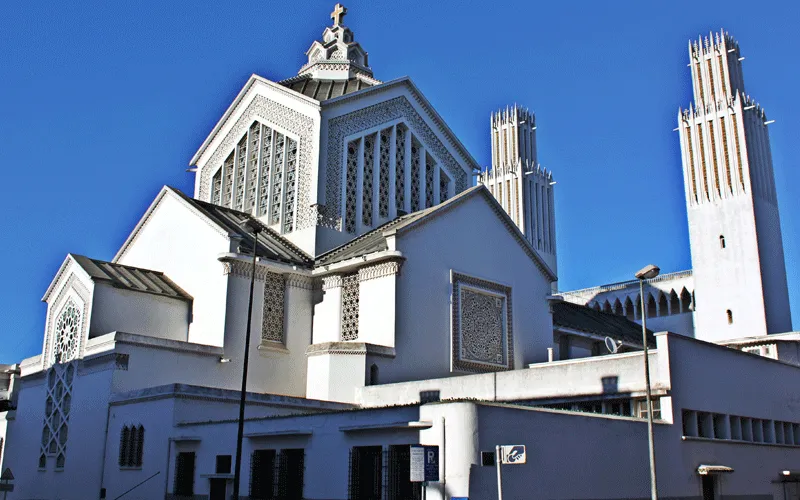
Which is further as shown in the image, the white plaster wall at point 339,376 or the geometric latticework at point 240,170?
the geometric latticework at point 240,170

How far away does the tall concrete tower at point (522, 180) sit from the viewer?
7262 centimetres

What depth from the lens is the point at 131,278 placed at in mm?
27641

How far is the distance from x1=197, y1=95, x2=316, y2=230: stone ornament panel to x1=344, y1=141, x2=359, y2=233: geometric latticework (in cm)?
169

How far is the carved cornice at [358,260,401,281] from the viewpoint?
25.5m

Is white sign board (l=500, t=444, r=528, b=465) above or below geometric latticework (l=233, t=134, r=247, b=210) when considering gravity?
below

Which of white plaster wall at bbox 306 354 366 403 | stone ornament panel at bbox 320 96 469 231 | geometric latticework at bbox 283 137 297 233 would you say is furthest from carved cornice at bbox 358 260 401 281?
geometric latticework at bbox 283 137 297 233

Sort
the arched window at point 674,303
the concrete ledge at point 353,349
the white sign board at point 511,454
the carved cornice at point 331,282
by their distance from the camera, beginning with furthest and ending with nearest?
the arched window at point 674,303 → the carved cornice at point 331,282 → the concrete ledge at point 353,349 → the white sign board at point 511,454

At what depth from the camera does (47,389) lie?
27.1 m

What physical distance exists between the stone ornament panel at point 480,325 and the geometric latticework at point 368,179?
19.5 ft

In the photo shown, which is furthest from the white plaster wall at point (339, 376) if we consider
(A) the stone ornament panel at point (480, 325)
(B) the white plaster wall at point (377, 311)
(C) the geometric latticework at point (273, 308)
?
(A) the stone ornament panel at point (480, 325)

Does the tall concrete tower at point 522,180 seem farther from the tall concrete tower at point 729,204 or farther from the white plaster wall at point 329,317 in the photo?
the white plaster wall at point 329,317

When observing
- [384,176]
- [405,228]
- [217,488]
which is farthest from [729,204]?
[217,488]

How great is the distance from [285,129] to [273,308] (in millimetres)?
8905

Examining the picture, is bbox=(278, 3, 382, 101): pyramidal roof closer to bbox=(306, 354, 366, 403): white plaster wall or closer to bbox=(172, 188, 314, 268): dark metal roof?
bbox=(172, 188, 314, 268): dark metal roof
